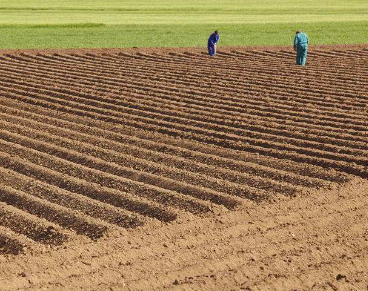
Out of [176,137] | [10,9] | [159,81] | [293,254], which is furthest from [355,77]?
[10,9]

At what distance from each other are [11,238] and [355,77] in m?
11.7

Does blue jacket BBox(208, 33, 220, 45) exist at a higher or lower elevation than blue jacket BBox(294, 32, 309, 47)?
lower

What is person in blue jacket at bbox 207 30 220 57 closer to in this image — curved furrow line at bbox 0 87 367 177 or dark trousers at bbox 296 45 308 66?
dark trousers at bbox 296 45 308 66

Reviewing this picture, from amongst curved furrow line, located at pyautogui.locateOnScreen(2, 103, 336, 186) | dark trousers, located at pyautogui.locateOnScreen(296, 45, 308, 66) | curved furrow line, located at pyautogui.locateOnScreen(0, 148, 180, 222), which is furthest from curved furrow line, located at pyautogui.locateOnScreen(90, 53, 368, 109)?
curved furrow line, located at pyautogui.locateOnScreen(0, 148, 180, 222)

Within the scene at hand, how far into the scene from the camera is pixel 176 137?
37.3 ft

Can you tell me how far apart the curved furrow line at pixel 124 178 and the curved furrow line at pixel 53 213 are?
0.95 meters

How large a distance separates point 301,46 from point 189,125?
26.7 ft

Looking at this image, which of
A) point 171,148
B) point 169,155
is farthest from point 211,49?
point 169,155

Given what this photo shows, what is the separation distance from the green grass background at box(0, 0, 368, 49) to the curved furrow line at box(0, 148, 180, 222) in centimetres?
1570

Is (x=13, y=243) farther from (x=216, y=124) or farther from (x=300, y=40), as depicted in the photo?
(x=300, y=40)

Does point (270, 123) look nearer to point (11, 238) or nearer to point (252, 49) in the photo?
point (11, 238)

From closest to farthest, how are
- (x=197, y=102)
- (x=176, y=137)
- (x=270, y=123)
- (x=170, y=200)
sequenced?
(x=170, y=200) < (x=176, y=137) < (x=270, y=123) < (x=197, y=102)

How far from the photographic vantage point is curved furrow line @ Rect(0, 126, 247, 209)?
8.50 metres

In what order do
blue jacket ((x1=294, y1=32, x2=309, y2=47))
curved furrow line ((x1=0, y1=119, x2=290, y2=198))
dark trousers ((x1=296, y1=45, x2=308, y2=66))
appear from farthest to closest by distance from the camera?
1. dark trousers ((x1=296, y1=45, x2=308, y2=66))
2. blue jacket ((x1=294, y1=32, x2=309, y2=47))
3. curved furrow line ((x1=0, y1=119, x2=290, y2=198))
